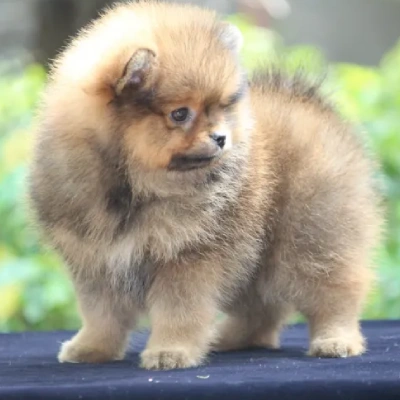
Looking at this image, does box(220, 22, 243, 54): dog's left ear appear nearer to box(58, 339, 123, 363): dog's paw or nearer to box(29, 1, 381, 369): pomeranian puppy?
box(29, 1, 381, 369): pomeranian puppy

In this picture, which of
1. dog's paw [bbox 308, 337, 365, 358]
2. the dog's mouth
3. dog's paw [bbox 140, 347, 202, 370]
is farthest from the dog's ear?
dog's paw [bbox 308, 337, 365, 358]

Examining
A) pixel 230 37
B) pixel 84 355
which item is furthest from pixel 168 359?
pixel 230 37

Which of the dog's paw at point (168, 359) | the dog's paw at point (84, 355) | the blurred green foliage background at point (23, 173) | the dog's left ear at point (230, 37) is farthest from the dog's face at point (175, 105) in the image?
the blurred green foliage background at point (23, 173)

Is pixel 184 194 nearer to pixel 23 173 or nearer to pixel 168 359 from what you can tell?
pixel 168 359

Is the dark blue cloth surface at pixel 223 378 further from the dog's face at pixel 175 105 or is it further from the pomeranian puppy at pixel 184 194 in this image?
the dog's face at pixel 175 105

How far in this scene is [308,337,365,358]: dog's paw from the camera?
7.89 feet

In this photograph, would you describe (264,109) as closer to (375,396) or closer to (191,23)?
(191,23)

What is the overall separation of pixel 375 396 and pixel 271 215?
2.61ft

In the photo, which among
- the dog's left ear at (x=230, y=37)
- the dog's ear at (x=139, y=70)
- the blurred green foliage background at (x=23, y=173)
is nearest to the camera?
the dog's ear at (x=139, y=70)

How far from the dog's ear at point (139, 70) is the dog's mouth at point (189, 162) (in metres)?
0.20

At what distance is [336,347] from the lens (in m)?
2.41

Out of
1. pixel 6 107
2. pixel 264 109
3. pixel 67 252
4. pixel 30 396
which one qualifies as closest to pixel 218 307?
pixel 67 252

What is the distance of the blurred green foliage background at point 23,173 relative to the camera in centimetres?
347

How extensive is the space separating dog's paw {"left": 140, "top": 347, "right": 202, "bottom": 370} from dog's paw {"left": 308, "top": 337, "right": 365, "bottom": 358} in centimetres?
35
